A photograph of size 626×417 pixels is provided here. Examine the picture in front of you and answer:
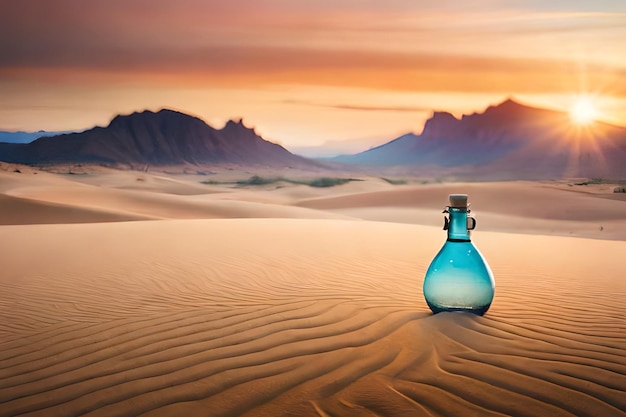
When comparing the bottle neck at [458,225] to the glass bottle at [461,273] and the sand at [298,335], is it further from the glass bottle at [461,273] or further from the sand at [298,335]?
the sand at [298,335]

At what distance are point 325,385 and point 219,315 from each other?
5.77 ft

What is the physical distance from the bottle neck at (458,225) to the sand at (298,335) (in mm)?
541

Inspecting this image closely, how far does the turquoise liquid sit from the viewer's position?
4.32 m

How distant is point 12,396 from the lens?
341 centimetres

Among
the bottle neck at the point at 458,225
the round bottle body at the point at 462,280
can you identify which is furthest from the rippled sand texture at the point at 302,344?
the bottle neck at the point at 458,225

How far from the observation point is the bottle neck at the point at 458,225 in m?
4.30

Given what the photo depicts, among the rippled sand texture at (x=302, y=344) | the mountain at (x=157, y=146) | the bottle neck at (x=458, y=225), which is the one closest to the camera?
the rippled sand texture at (x=302, y=344)

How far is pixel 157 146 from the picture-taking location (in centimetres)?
16138

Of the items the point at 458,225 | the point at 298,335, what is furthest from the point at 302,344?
the point at 458,225

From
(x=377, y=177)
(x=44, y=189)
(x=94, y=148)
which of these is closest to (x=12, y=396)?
(x=44, y=189)

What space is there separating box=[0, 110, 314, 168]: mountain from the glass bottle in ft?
394

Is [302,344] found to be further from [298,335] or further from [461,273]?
[461,273]

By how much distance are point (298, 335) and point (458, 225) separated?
1.30m

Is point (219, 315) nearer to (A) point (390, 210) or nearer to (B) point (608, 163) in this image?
(A) point (390, 210)
